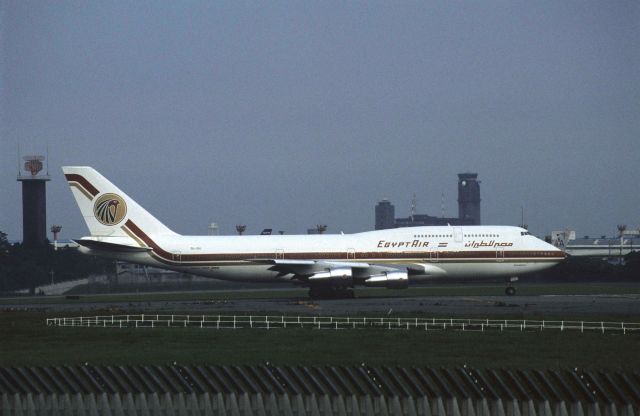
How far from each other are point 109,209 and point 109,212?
230 mm

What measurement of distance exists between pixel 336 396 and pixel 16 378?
815 cm

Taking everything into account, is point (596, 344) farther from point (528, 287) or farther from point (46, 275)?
point (46, 275)

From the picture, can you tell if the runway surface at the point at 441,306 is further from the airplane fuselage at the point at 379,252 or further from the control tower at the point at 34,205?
the control tower at the point at 34,205

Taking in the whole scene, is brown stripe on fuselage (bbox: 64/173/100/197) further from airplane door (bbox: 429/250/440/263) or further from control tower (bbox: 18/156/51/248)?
control tower (bbox: 18/156/51/248)

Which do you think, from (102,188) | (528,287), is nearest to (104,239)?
(102,188)

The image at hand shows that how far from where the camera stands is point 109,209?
83.2m

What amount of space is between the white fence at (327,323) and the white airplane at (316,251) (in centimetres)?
2031

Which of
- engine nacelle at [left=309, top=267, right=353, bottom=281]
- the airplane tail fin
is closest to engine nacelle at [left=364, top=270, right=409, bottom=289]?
engine nacelle at [left=309, top=267, right=353, bottom=281]

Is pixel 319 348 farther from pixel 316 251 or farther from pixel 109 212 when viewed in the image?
pixel 109 212

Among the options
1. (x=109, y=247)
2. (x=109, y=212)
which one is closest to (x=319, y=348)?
(x=109, y=247)

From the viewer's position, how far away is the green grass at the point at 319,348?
121 ft

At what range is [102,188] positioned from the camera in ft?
275

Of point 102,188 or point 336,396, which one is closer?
point 336,396

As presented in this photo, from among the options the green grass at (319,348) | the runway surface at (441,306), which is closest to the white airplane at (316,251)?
the runway surface at (441,306)
